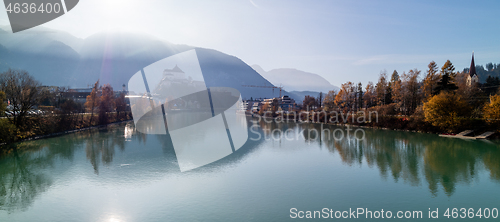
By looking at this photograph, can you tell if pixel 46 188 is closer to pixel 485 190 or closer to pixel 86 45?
pixel 485 190

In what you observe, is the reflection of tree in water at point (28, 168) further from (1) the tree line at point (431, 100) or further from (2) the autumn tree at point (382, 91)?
(2) the autumn tree at point (382, 91)

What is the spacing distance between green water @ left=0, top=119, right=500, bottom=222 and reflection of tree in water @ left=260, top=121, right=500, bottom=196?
2.1 inches

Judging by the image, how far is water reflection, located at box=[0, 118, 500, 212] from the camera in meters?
10.9

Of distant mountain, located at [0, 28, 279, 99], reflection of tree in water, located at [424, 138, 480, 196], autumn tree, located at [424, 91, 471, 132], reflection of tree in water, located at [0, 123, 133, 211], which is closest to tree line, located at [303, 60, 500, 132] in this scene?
autumn tree, located at [424, 91, 471, 132]

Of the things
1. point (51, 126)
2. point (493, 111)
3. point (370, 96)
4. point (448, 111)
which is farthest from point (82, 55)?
point (493, 111)

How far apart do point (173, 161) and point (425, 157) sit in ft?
44.8

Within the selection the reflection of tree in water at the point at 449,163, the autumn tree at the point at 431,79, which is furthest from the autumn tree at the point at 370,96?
the reflection of tree in water at the point at 449,163

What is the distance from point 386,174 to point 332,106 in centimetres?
3147

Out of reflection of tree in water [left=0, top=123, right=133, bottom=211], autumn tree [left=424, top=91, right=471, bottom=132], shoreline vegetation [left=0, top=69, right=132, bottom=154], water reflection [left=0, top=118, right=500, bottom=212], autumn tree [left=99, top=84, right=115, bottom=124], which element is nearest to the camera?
reflection of tree in water [left=0, top=123, right=133, bottom=211]

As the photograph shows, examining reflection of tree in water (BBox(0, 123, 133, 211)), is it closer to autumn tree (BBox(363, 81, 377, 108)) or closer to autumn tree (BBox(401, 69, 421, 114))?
autumn tree (BBox(401, 69, 421, 114))

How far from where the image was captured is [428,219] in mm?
7359

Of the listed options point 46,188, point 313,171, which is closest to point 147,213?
point 46,188

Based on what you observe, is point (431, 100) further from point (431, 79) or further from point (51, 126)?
point (51, 126)

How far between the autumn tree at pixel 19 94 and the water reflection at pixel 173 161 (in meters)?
2.62
